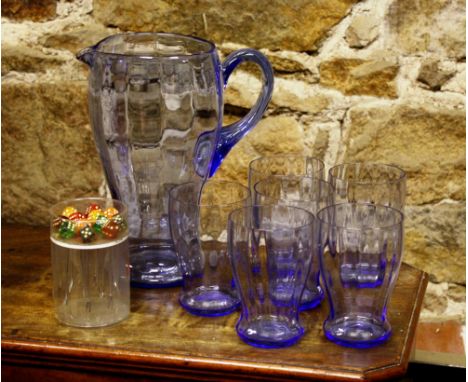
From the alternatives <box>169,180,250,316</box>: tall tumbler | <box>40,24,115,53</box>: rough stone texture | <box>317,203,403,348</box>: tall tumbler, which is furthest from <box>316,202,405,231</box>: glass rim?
<box>40,24,115,53</box>: rough stone texture

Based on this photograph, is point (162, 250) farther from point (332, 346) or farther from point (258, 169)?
point (332, 346)

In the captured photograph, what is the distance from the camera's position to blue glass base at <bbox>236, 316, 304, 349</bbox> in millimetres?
1064

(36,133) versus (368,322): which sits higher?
(36,133)

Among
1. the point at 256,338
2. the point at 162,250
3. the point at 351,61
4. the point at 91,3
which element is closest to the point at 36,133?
the point at 91,3

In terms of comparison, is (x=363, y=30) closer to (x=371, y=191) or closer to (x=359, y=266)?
(x=371, y=191)

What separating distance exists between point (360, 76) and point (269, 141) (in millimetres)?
174

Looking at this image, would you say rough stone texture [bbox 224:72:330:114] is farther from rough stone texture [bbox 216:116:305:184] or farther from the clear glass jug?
the clear glass jug

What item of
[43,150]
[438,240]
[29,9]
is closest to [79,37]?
[29,9]

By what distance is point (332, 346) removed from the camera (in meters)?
1.07

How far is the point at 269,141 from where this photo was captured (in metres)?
1.46

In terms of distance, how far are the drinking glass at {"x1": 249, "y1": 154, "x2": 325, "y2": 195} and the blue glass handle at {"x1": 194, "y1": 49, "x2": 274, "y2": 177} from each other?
5 centimetres

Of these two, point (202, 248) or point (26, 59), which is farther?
point (26, 59)

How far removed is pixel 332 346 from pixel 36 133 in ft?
2.28

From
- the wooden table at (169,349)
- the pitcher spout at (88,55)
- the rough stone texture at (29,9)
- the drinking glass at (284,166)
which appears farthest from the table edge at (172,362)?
the rough stone texture at (29,9)
